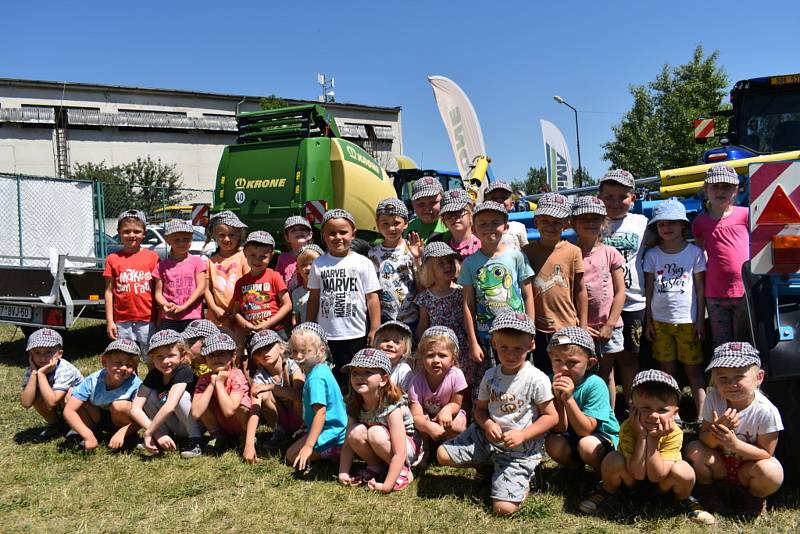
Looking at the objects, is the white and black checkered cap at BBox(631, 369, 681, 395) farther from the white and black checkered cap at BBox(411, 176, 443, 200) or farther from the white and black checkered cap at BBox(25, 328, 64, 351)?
the white and black checkered cap at BBox(25, 328, 64, 351)

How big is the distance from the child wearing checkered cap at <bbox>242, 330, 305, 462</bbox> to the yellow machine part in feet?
13.4

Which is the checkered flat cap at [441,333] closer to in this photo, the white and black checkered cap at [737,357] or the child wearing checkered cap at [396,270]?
the child wearing checkered cap at [396,270]

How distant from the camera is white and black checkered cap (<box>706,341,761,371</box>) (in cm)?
302

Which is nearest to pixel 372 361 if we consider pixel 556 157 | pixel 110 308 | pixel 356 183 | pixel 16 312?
pixel 110 308

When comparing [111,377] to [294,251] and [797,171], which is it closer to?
[294,251]

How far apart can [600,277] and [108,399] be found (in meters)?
3.50

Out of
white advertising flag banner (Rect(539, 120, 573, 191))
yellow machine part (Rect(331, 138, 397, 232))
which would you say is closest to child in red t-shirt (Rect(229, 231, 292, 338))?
yellow machine part (Rect(331, 138, 397, 232))

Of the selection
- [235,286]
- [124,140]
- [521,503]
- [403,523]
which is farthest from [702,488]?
[124,140]

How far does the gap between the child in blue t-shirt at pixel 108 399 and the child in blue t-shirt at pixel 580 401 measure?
2.92 m

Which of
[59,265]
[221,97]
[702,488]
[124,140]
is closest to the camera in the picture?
[702,488]

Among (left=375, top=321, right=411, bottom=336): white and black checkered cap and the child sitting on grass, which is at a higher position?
(left=375, top=321, right=411, bottom=336): white and black checkered cap

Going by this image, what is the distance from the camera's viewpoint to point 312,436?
13.2ft

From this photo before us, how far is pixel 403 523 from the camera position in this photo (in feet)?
10.7

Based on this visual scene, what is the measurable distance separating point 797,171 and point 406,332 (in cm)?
235
